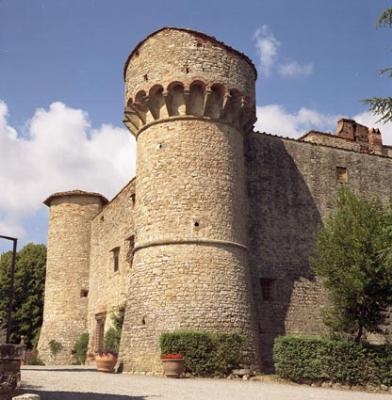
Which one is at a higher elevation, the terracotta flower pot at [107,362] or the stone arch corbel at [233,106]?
the stone arch corbel at [233,106]

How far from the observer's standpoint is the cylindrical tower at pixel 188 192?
677 inches

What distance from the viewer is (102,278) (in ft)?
88.3

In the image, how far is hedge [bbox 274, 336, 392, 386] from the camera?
15461mm

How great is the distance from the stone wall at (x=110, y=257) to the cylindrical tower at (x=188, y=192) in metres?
5.15

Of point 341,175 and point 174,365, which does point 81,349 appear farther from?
point 341,175

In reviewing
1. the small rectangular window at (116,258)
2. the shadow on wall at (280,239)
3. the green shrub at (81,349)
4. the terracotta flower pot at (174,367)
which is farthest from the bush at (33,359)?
the terracotta flower pot at (174,367)

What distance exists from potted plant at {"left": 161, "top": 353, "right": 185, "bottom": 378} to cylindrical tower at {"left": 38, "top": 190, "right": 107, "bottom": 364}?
13.6m

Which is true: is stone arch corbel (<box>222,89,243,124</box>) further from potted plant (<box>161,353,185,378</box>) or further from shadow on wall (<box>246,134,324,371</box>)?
potted plant (<box>161,353,185,378</box>)

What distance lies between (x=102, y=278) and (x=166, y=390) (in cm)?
1543

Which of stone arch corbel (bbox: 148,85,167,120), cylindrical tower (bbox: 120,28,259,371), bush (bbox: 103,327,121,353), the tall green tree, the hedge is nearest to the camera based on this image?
the hedge

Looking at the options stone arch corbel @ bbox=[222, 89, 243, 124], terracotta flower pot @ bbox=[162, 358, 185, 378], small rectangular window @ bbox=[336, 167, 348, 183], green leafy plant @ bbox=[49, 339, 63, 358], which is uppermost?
stone arch corbel @ bbox=[222, 89, 243, 124]

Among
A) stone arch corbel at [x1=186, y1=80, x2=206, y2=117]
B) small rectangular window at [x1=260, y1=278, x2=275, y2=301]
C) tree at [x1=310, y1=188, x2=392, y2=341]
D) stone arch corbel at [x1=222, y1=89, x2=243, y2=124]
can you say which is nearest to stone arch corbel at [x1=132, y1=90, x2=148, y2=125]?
stone arch corbel at [x1=186, y1=80, x2=206, y2=117]

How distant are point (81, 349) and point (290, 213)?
12.5 meters

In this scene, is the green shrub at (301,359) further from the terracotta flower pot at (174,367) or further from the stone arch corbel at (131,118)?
the stone arch corbel at (131,118)
